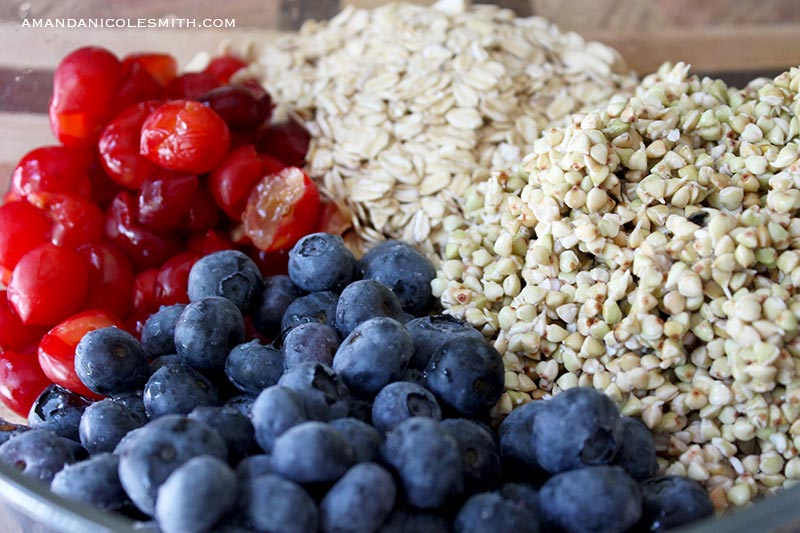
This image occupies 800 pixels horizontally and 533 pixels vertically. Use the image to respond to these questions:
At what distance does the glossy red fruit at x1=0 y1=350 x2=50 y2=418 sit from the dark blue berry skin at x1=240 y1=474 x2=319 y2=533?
0.51 m

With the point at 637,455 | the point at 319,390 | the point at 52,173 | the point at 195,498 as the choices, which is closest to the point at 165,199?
the point at 52,173

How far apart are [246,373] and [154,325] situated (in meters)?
0.18

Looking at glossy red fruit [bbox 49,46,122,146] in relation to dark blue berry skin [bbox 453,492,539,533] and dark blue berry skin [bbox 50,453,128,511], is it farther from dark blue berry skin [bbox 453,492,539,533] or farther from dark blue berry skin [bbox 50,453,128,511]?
dark blue berry skin [bbox 453,492,539,533]

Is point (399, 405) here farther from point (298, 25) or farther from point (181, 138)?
point (298, 25)

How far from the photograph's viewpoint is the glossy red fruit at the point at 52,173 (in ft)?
3.82

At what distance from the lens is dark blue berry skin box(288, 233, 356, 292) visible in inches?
40.0

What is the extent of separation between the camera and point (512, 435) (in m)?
0.80

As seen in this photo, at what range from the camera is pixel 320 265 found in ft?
3.33

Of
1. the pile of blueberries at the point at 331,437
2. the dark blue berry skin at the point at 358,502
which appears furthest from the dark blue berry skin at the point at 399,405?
the dark blue berry skin at the point at 358,502

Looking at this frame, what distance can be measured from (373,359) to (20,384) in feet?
1.67

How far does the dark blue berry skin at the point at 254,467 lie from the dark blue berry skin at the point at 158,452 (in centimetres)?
2

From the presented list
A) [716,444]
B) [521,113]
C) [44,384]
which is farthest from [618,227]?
[44,384]

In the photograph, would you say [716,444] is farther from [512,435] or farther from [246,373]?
[246,373]

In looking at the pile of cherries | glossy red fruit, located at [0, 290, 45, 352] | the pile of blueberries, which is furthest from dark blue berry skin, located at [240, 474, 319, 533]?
glossy red fruit, located at [0, 290, 45, 352]
